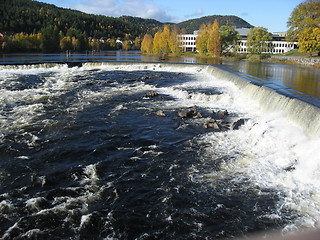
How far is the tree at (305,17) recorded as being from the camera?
48.9 m

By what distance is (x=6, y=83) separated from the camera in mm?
25938

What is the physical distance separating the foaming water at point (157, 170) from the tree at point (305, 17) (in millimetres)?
41269

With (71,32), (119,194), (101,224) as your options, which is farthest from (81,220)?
(71,32)

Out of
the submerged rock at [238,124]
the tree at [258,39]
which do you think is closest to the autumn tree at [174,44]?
the tree at [258,39]

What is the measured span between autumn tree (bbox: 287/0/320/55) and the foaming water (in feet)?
116

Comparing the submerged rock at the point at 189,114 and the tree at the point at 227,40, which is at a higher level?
the tree at the point at 227,40

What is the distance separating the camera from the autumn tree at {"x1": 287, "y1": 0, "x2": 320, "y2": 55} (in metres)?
44.9

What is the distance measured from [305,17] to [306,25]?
3.27 meters

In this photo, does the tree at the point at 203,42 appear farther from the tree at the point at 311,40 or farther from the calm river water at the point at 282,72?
the tree at the point at 311,40

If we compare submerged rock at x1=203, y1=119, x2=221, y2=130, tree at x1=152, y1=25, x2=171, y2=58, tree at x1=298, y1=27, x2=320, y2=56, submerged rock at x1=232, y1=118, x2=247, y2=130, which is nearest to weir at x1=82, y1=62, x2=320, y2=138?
submerged rock at x1=232, y1=118, x2=247, y2=130

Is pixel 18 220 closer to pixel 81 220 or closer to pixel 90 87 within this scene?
pixel 81 220

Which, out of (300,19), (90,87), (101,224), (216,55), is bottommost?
(101,224)

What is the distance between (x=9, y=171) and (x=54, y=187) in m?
1.92

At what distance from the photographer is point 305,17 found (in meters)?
53.1
